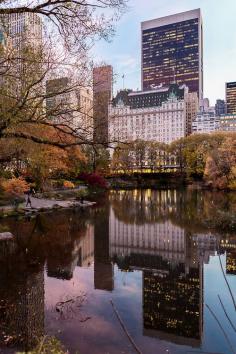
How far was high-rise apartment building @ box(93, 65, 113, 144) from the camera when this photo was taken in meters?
8.73

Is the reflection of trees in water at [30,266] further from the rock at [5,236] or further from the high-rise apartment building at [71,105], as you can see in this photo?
the high-rise apartment building at [71,105]

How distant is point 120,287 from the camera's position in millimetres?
12961

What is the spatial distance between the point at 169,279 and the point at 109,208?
874 inches

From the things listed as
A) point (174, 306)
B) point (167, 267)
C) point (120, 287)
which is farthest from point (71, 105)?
point (167, 267)

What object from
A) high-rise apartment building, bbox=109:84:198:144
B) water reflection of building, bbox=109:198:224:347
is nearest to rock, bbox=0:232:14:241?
water reflection of building, bbox=109:198:224:347

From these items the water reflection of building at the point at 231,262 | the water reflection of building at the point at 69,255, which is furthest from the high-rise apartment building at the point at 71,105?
the water reflection of building at the point at 231,262

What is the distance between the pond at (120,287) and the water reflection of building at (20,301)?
27 mm

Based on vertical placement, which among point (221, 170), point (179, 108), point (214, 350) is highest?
point (179, 108)

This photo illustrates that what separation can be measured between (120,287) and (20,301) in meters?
3.44

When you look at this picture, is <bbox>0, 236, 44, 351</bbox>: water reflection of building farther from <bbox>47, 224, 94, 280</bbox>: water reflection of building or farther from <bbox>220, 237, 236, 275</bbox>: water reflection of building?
<bbox>220, 237, 236, 275</bbox>: water reflection of building

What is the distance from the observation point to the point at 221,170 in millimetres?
61094

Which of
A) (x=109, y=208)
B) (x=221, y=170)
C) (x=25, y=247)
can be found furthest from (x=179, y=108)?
(x=25, y=247)

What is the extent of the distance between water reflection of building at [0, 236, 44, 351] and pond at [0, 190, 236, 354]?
3 cm

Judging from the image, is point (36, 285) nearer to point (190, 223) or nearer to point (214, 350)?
point (214, 350)
